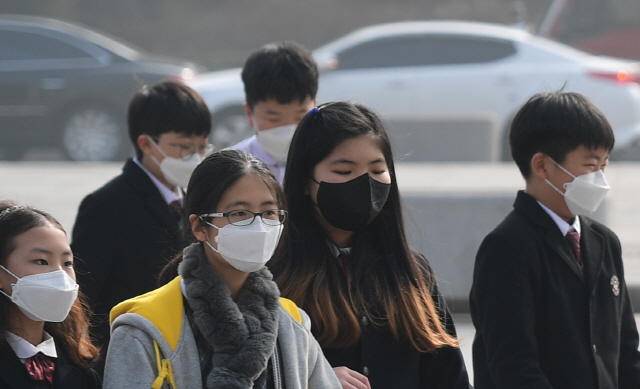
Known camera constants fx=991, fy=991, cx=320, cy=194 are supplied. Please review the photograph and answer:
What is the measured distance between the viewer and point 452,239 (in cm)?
642

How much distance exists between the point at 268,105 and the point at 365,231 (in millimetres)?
1223

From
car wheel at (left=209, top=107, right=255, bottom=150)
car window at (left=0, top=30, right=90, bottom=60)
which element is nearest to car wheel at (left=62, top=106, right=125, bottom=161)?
car window at (left=0, top=30, right=90, bottom=60)

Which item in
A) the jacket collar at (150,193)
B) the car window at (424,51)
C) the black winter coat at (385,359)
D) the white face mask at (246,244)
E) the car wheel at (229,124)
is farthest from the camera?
the car window at (424,51)

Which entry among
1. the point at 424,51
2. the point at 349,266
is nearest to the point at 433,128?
the point at 424,51

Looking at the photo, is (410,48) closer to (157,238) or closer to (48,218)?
(157,238)

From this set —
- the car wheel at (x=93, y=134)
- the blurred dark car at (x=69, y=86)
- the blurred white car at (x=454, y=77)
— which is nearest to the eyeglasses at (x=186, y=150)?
the blurred white car at (x=454, y=77)

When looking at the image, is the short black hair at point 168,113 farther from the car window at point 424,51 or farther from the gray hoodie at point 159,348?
the car window at point 424,51

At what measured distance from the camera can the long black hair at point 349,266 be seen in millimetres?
2551

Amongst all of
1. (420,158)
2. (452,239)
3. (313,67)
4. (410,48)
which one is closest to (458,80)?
(410,48)

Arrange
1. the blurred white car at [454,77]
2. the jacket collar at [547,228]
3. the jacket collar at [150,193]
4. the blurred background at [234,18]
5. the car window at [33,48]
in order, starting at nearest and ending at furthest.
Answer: the jacket collar at [547,228] → the jacket collar at [150,193] → the blurred white car at [454,77] → the car window at [33,48] → the blurred background at [234,18]

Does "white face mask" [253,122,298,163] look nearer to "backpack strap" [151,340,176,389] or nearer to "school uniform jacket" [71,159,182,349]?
"school uniform jacket" [71,159,182,349]

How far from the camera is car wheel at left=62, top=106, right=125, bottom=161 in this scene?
1385 cm

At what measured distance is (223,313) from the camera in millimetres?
2186

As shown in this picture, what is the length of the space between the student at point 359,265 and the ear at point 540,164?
2.00 feet
